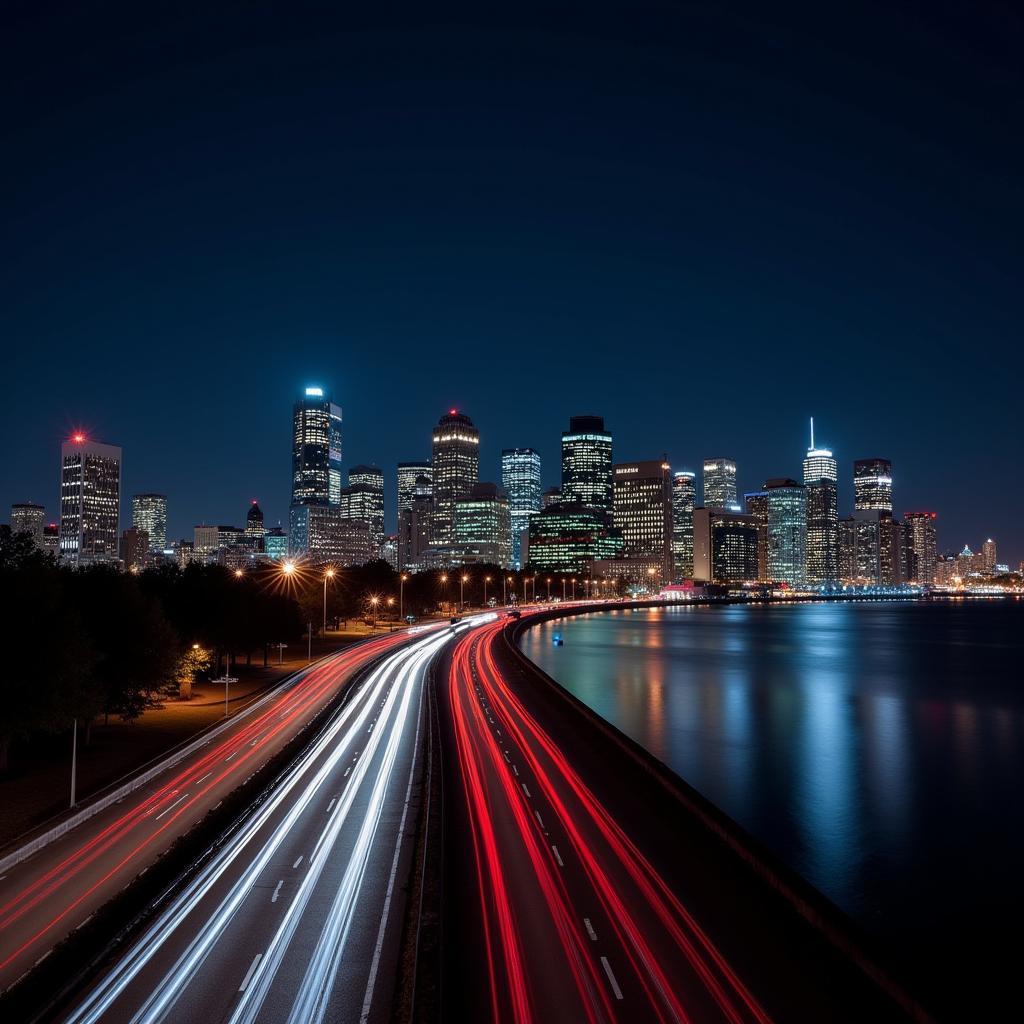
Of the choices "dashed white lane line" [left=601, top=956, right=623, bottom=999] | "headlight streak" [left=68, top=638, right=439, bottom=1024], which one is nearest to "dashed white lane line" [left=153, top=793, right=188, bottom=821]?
"headlight streak" [left=68, top=638, right=439, bottom=1024]

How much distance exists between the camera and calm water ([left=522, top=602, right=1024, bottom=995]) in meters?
28.5

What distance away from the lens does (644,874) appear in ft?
75.2

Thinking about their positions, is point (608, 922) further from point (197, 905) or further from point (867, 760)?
point (867, 760)

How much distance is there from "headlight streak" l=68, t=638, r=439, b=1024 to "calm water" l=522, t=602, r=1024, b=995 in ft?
62.2

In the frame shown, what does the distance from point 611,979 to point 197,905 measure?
10746mm

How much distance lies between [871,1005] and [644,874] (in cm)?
715

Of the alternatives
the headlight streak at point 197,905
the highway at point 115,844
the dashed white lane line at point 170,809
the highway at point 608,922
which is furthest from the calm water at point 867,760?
the dashed white lane line at point 170,809

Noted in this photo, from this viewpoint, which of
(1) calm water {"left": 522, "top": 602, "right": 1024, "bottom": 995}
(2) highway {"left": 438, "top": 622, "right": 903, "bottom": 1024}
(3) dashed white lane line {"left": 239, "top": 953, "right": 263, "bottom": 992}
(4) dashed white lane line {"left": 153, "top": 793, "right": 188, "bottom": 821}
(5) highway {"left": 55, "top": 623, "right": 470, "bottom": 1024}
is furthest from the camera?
(1) calm water {"left": 522, "top": 602, "right": 1024, "bottom": 995}

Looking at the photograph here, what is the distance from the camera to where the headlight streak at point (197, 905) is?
16.2 metres

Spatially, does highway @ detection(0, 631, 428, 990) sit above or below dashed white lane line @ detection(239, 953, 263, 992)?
above

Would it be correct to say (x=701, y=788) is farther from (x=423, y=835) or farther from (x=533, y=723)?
(x=423, y=835)

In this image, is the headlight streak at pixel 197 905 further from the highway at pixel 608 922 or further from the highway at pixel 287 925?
the highway at pixel 608 922

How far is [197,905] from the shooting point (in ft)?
66.8

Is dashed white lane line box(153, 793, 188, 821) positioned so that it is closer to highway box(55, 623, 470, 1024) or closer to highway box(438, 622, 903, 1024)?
highway box(55, 623, 470, 1024)
